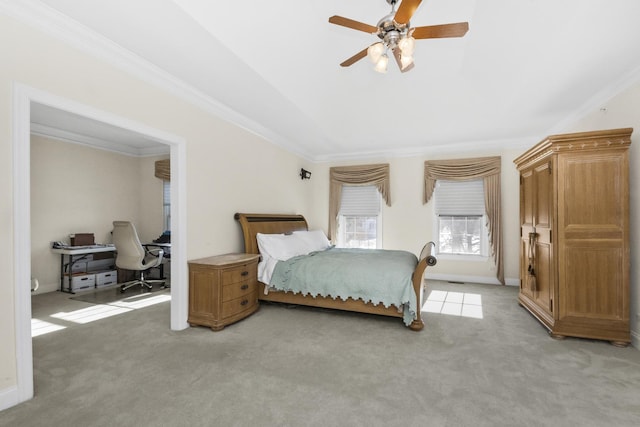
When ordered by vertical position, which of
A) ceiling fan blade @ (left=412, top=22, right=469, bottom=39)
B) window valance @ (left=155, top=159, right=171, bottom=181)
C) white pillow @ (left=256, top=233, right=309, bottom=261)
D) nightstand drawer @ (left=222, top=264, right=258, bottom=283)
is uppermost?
ceiling fan blade @ (left=412, top=22, right=469, bottom=39)

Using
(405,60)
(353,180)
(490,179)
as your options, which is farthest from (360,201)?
(405,60)

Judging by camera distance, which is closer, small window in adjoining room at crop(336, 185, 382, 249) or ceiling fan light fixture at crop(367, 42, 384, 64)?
ceiling fan light fixture at crop(367, 42, 384, 64)

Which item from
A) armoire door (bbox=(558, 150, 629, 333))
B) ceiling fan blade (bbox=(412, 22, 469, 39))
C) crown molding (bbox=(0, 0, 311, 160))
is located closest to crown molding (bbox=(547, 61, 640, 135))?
armoire door (bbox=(558, 150, 629, 333))

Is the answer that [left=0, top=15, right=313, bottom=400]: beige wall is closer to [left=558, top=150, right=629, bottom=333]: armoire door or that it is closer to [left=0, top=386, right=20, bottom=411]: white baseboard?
[left=0, top=386, right=20, bottom=411]: white baseboard

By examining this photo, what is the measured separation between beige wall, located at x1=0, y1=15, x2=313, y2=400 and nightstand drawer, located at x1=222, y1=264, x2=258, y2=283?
1.54ft

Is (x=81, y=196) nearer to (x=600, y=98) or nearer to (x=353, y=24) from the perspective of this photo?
(x=353, y=24)

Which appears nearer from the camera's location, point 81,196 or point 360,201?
point 81,196

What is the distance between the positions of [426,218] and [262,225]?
3.28 meters

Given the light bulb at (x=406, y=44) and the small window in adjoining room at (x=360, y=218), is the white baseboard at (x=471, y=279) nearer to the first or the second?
the small window in adjoining room at (x=360, y=218)

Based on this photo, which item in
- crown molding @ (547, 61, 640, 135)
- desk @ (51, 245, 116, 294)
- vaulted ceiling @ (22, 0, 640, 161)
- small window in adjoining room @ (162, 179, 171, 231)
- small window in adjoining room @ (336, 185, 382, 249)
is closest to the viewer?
vaulted ceiling @ (22, 0, 640, 161)

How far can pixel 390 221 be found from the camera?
19.8ft

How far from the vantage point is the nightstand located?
3105 mm

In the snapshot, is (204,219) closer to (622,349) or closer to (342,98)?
(342,98)

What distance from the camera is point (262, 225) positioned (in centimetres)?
437
